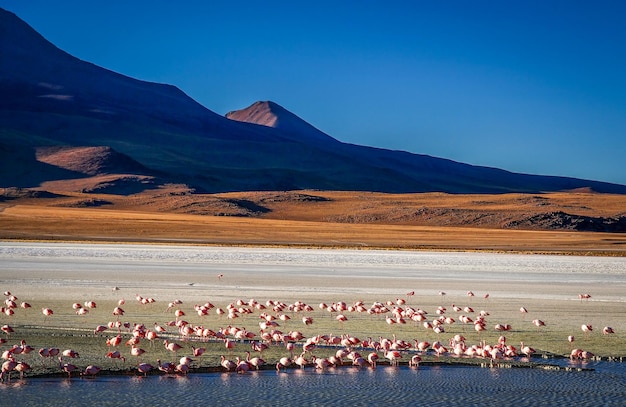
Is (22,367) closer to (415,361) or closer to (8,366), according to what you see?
(8,366)

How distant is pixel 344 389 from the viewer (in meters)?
9.62

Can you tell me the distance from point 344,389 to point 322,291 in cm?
1145

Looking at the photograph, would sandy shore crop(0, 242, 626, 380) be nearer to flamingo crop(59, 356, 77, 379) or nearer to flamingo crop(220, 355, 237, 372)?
flamingo crop(220, 355, 237, 372)

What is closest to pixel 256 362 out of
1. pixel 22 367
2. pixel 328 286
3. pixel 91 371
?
pixel 91 371

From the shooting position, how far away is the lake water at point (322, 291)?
30.0ft

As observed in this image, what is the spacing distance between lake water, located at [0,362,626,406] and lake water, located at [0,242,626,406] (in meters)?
0.01

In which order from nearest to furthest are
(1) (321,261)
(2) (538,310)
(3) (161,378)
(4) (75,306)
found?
(3) (161,378), (4) (75,306), (2) (538,310), (1) (321,261)

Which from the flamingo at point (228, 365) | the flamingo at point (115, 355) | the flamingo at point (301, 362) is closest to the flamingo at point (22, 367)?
the flamingo at point (115, 355)

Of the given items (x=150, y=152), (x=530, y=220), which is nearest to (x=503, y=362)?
(x=530, y=220)

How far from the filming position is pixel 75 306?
599 inches

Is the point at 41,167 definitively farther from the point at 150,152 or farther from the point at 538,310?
the point at 538,310

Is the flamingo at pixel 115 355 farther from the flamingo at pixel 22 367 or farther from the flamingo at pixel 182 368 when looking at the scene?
the flamingo at pixel 22 367

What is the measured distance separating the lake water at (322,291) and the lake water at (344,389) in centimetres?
1

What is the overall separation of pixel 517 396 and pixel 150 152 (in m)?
172
